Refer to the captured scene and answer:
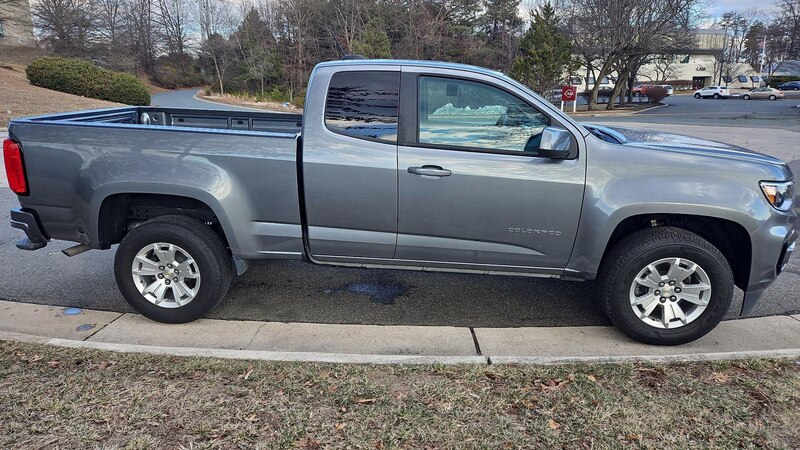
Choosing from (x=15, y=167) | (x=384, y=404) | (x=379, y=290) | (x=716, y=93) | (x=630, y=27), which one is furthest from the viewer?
(x=716, y=93)

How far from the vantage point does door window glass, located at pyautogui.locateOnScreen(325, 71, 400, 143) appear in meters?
3.84

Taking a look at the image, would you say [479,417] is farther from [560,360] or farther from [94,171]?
[94,171]

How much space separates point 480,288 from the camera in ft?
16.1

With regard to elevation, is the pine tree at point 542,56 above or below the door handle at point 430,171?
above

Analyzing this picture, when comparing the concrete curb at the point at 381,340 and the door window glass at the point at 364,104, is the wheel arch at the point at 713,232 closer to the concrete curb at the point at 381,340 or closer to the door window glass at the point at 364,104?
the concrete curb at the point at 381,340

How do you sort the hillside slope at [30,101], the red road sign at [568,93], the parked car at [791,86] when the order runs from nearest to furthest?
the hillside slope at [30,101] < the red road sign at [568,93] < the parked car at [791,86]

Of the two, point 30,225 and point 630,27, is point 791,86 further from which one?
point 30,225

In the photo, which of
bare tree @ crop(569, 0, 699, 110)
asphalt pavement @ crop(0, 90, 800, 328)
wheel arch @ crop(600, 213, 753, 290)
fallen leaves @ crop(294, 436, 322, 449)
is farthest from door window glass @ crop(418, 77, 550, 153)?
bare tree @ crop(569, 0, 699, 110)

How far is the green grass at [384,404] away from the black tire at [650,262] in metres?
0.39

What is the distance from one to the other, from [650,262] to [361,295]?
92.0 inches

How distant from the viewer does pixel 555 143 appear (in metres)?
3.55

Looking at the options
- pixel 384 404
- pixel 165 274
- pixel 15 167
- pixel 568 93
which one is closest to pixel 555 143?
pixel 384 404

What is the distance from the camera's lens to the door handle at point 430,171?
12.2 ft

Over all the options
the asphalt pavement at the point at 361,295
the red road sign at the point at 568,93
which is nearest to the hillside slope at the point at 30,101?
the asphalt pavement at the point at 361,295
